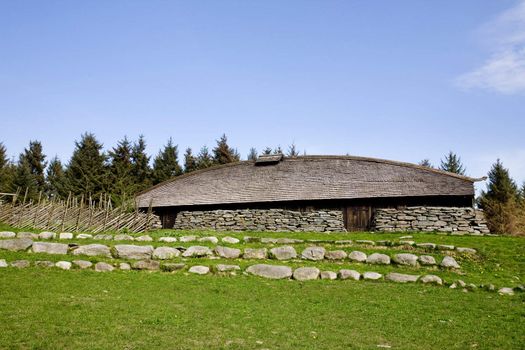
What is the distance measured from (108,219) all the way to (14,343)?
51.2ft

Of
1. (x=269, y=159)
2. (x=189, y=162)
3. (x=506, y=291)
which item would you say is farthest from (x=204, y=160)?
(x=506, y=291)

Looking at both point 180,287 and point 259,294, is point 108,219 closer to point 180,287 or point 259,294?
point 180,287

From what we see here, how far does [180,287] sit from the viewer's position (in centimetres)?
1083

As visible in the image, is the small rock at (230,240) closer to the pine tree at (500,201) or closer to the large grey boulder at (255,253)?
the large grey boulder at (255,253)

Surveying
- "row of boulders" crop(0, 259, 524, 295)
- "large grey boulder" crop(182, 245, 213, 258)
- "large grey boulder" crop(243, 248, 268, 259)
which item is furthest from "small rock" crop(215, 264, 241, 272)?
"large grey boulder" crop(182, 245, 213, 258)

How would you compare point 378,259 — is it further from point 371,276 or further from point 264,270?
point 264,270

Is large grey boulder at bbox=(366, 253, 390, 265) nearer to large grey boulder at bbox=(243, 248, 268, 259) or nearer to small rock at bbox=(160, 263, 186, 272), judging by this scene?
large grey boulder at bbox=(243, 248, 268, 259)

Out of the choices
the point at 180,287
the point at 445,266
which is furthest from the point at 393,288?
the point at 180,287

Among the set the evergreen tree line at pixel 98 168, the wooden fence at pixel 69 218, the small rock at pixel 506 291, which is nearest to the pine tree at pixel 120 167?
the evergreen tree line at pixel 98 168

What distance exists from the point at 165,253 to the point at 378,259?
7.91m

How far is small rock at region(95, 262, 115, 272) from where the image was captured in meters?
12.7

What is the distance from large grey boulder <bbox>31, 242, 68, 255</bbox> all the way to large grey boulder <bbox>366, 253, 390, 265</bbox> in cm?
1122

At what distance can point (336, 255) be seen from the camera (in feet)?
49.2

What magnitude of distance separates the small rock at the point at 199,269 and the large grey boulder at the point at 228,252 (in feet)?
6.42
